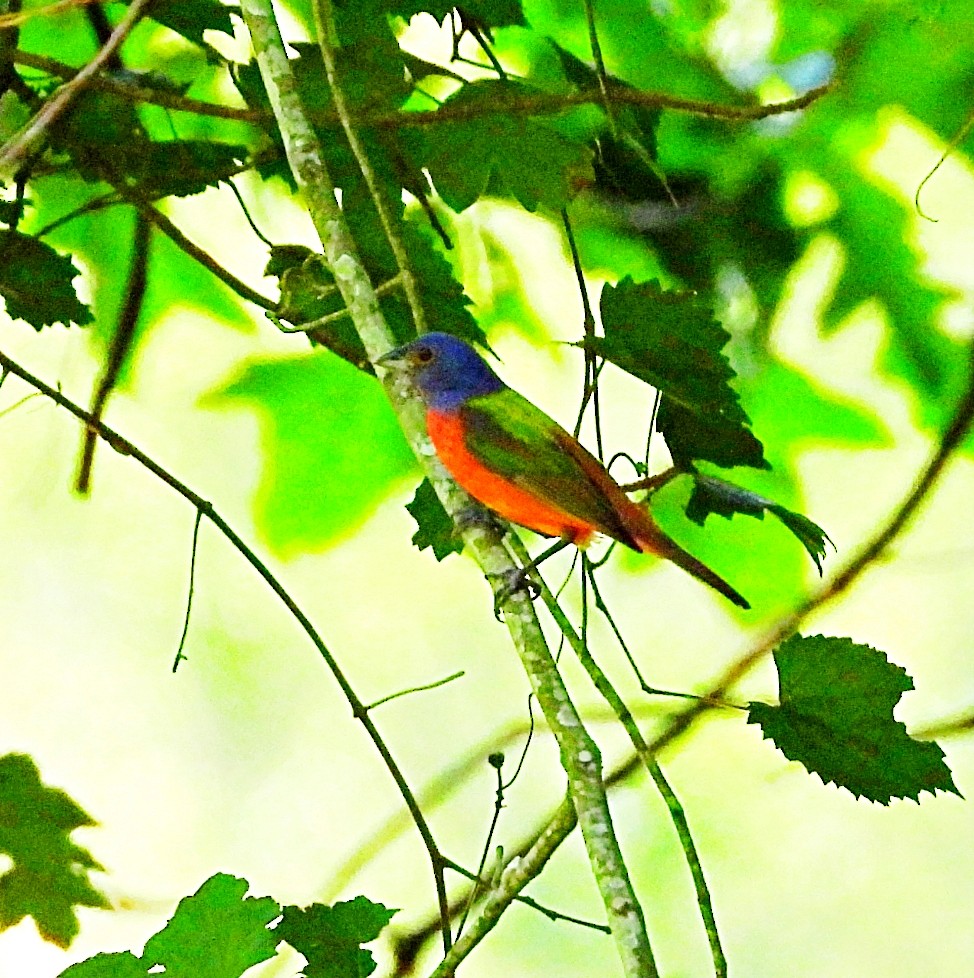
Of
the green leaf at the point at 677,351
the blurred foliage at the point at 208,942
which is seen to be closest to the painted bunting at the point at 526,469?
the green leaf at the point at 677,351

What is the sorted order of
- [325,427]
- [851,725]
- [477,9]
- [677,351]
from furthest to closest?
[325,427], [477,9], [677,351], [851,725]

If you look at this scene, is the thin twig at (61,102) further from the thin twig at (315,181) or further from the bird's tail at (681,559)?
the bird's tail at (681,559)

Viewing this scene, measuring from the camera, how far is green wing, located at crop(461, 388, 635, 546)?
3.36 feet

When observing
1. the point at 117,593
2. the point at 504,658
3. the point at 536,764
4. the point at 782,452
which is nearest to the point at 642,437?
the point at 782,452

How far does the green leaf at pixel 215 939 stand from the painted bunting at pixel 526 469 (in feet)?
1.44

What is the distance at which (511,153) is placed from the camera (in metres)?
1.01

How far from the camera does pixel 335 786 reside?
155 cm

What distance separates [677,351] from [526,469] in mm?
179

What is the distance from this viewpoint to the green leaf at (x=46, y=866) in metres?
1.06

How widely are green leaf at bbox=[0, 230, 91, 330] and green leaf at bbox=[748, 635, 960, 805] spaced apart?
2.34ft

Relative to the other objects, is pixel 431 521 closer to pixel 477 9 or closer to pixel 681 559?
pixel 681 559

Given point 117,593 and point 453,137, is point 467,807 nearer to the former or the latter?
point 117,593

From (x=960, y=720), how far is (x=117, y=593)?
1.09 metres

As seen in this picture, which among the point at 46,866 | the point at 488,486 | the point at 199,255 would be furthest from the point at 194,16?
the point at 46,866
